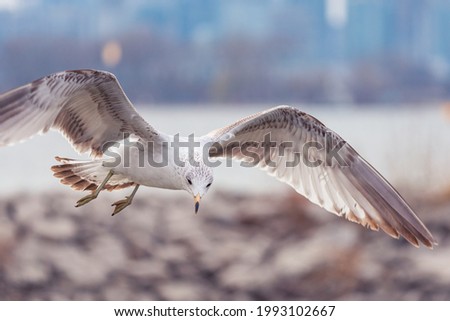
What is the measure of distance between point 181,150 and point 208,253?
311cm

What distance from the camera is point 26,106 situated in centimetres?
280

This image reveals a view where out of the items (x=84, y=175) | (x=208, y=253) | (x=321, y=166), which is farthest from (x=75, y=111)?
(x=208, y=253)

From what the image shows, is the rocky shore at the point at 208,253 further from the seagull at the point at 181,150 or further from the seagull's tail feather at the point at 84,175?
the seagull's tail feather at the point at 84,175

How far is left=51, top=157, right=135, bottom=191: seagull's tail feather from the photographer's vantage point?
10.2 feet

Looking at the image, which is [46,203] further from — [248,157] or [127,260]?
[248,157]

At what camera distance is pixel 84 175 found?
317 cm

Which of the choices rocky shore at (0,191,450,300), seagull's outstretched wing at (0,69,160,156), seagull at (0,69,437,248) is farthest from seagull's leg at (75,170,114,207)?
rocky shore at (0,191,450,300)

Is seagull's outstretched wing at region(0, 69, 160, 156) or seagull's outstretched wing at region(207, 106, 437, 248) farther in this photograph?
seagull's outstretched wing at region(207, 106, 437, 248)

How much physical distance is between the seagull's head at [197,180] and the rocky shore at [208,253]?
2.81m

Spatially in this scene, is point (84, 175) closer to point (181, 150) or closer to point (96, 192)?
point (96, 192)

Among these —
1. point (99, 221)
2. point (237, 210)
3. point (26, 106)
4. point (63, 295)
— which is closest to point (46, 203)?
point (99, 221)

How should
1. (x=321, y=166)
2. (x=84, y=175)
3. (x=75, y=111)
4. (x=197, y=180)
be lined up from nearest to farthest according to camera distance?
(x=197, y=180) → (x=75, y=111) → (x=84, y=175) → (x=321, y=166)

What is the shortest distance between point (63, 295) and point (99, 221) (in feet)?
2.33

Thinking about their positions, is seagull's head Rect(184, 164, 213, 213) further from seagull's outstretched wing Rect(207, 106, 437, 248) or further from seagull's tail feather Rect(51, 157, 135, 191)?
seagull's tail feather Rect(51, 157, 135, 191)
